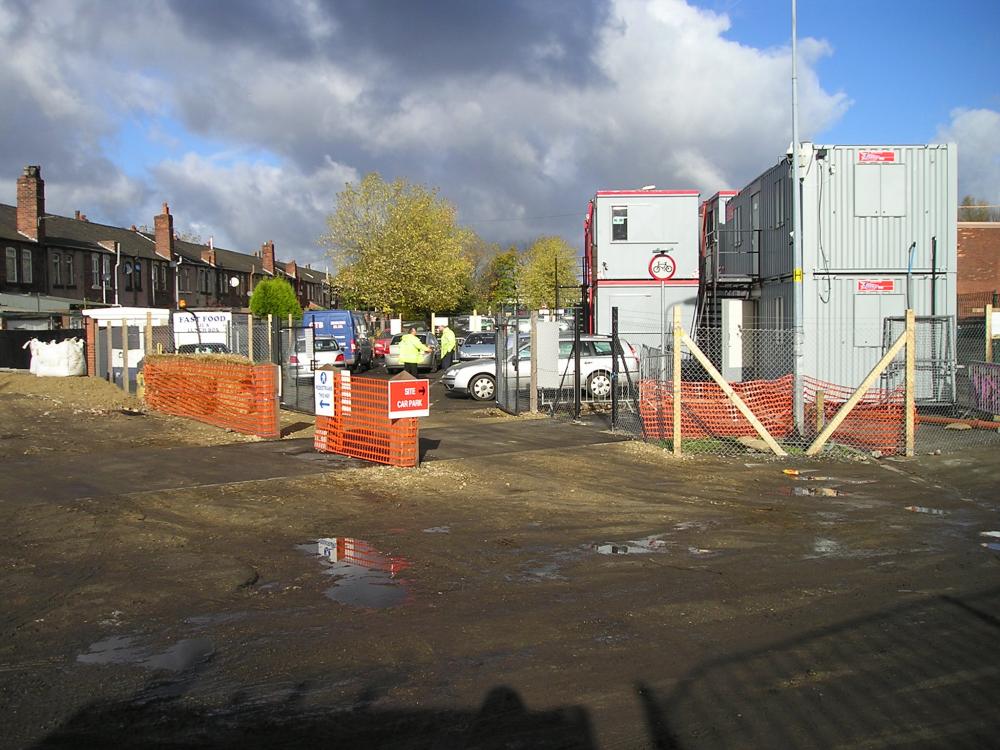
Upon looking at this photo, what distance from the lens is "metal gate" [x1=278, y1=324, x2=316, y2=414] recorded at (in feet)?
63.2

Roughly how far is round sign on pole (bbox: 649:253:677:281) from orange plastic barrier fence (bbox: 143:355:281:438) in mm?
12835

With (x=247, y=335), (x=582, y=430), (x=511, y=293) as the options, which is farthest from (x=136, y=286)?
(x=582, y=430)

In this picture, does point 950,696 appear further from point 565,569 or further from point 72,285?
point 72,285

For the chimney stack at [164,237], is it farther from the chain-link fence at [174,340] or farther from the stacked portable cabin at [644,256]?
the stacked portable cabin at [644,256]

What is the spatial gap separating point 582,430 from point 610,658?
32.3 ft

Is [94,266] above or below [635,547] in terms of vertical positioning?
above

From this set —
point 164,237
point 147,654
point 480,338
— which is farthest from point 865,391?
point 164,237

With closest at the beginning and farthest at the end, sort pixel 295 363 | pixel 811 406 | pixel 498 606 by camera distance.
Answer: pixel 498 606 < pixel 811 406 < pixel 295 363

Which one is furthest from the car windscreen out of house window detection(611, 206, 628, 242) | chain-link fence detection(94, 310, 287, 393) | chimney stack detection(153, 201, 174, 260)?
chimney stack detection(153, 201, 174, 260)

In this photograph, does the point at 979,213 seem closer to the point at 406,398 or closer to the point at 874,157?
the point at 874,157

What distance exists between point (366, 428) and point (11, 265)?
39771mm

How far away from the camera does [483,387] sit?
20906 mm

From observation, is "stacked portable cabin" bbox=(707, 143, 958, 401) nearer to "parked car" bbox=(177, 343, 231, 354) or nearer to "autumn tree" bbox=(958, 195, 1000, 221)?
"parked car" bbox=(177, 343, 231, 354)

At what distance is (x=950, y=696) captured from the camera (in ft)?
14.8
